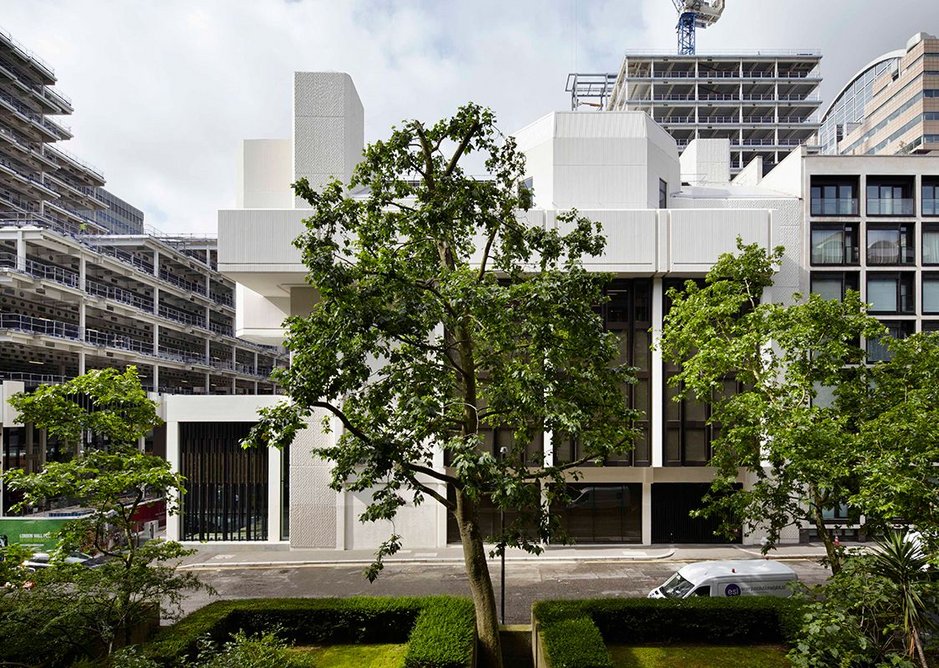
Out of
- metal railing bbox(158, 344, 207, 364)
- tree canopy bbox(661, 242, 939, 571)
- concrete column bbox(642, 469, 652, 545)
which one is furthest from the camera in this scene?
metal railing bbox(158, 344, 207, 364)

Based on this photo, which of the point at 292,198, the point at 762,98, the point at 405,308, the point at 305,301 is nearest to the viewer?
the point at 405,308

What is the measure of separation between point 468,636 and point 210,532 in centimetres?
1998

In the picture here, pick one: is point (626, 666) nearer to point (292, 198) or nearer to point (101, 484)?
point (101, 484)

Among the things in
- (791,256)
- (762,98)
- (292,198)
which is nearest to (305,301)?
(292,198)

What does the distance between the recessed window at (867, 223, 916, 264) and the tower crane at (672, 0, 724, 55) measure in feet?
229

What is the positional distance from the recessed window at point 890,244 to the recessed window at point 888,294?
820 mm

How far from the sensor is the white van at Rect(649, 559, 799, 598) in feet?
51.3

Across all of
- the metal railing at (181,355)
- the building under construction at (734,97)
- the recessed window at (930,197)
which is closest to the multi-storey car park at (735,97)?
the building under construction at (734,97)

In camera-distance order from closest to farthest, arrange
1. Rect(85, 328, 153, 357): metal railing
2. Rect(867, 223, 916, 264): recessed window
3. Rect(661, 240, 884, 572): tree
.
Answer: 1. Rect(661, 240, 884, 572): tree
2. Rect(867, 223, 916, 264): recessed window
3. Rect(85, 328, 153, 357): metal railing

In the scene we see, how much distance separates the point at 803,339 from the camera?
13.2m

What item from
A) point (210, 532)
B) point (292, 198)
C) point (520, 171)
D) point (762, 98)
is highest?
point (762, 98)

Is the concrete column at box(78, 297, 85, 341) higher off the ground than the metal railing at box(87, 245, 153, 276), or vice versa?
the metal railing at box(87, 245, 153, 276)

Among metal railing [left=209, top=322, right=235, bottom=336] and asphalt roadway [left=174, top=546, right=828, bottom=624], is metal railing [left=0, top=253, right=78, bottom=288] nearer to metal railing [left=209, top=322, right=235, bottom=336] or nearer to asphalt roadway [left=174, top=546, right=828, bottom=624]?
metal railing [left=209, top=322, right=235, bottom=336]

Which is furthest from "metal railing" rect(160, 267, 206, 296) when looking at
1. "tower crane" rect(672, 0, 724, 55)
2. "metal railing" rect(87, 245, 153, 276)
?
"tower crane" rect(672, 0, 724, 55)
